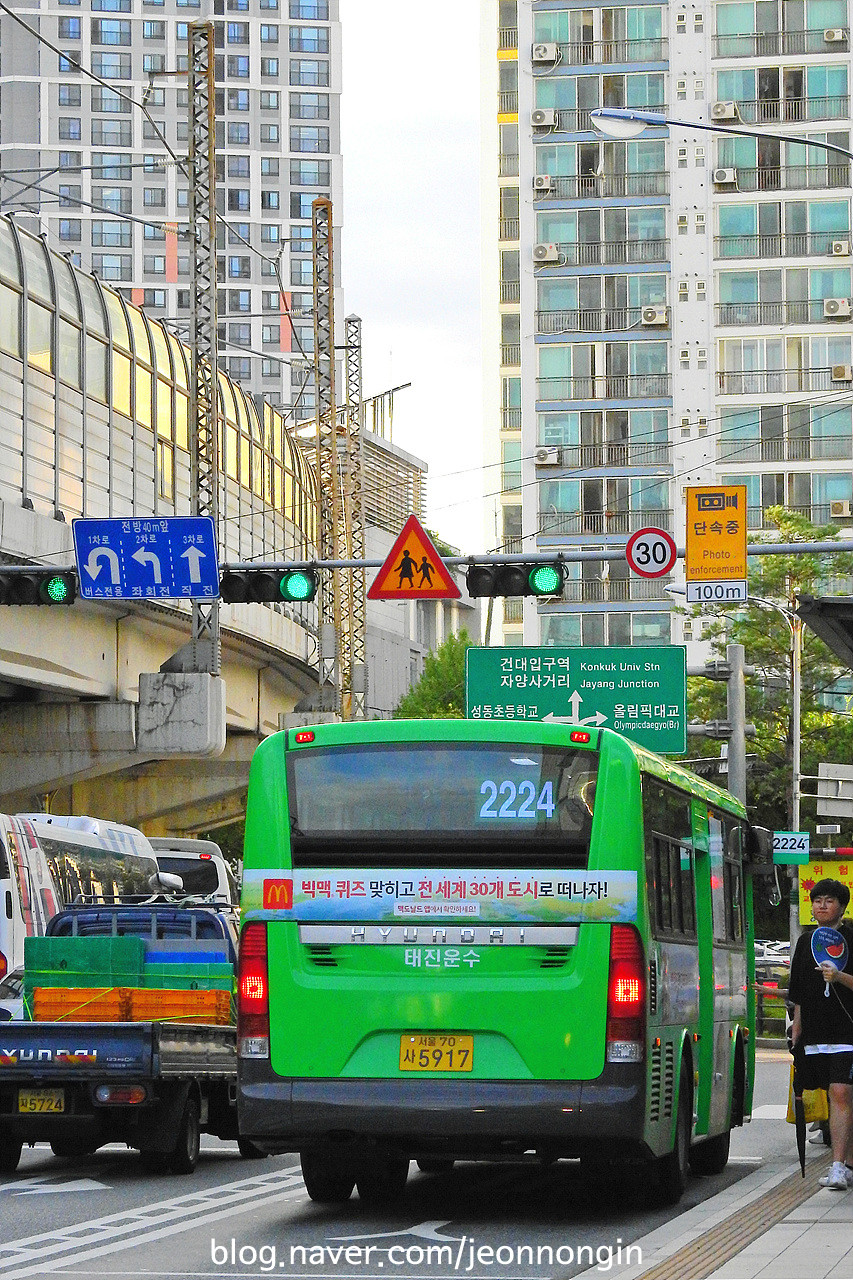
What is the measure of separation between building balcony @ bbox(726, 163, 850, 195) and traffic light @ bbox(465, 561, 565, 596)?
4899 centimetres

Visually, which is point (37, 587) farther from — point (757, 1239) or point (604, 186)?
point (604, 186)

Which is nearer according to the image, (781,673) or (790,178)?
(781,673)

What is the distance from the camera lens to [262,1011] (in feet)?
38.7

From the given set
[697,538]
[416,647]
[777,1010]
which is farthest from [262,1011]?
[416,647]

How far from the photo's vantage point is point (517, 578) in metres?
25.3

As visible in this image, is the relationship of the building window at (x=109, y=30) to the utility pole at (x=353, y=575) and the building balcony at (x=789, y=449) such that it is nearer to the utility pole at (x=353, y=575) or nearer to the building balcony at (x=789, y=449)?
the utility pole at (x=353, y=575)

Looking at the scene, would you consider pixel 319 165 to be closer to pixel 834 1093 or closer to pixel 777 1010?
pixel 777 1010

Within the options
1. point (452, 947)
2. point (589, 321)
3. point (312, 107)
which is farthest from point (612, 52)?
point (312, 107)

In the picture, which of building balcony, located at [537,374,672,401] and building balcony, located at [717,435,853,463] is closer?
building balcony, located at [717,435,853,463]

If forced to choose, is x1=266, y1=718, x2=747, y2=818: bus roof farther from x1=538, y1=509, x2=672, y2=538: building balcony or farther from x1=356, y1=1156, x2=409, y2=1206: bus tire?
x1=538, y1=509, x2=672, y2=538: building balcony

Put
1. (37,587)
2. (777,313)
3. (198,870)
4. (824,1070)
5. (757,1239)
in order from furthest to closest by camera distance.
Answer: (777,313)
(198,870)
(37,587)
(824,1070)
(757,1239)

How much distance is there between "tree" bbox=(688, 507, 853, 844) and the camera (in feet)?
202

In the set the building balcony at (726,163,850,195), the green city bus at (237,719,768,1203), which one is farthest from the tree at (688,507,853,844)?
the green city bus at (237,719,768,1203)

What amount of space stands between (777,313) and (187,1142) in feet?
194
